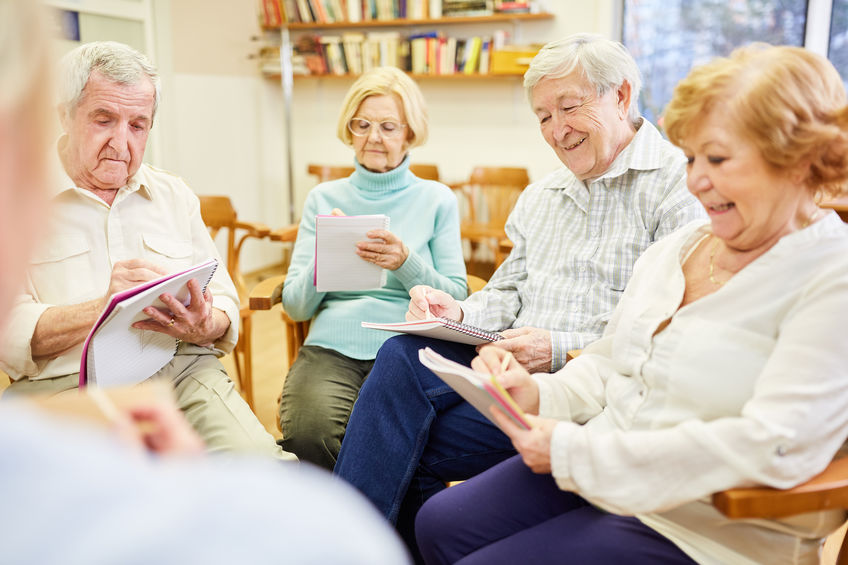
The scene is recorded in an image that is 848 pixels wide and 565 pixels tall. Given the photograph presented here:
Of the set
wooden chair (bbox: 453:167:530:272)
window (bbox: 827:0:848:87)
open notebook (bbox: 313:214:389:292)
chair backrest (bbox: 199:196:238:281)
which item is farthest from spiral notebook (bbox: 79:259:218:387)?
window (bbox: 827:0:848:87)

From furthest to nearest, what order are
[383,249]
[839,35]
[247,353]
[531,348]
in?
[839,35] → [247,353] → [383,249] → [531,348]

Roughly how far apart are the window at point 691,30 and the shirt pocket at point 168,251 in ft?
11.2

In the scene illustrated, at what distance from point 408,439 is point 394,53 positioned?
156 inches

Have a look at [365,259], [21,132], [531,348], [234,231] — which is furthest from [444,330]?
[234,231]

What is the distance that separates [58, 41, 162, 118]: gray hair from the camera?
5.66ft

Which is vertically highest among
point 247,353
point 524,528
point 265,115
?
point 265,115

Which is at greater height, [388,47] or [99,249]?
[388,47]

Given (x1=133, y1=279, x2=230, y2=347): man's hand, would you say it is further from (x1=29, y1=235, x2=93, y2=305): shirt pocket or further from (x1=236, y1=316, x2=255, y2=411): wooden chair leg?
(x1=236, y1=316, x2=255, y2=411): wooden chair leg

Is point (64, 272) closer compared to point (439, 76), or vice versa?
point (64, 272)

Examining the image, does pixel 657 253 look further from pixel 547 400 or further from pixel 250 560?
pixel 250 560

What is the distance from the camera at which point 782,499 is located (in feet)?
3.33

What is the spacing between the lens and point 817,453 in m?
1.05

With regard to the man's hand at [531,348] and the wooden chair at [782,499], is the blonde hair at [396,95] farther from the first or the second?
the wooden chair at [782,499]

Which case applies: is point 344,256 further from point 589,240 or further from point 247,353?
point 247,353
